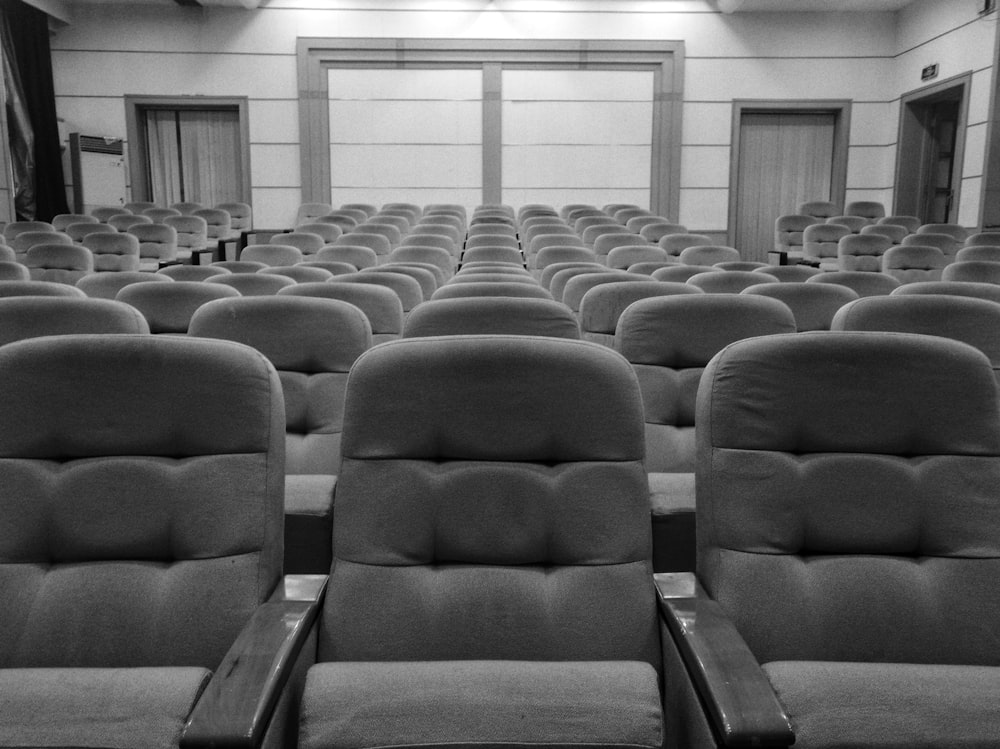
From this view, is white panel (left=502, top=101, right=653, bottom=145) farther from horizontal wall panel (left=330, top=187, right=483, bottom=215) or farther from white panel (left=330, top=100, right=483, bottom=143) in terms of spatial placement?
horizontal wall panel (left=330, top=187, right=483, bottom=215)

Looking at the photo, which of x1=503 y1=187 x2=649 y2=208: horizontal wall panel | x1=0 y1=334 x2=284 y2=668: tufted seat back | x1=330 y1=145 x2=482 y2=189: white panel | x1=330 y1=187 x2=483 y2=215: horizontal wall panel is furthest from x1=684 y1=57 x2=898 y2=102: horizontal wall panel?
x1=0 y1=334 x2=284 y2=668: tufted seat back

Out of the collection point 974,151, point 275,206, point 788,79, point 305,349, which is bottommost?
point 305,349

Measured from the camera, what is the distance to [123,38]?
8.95 m

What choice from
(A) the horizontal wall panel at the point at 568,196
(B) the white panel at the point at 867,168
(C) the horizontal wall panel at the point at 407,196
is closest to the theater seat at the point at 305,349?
(C) the horizontal wall panel at the point at 407,196

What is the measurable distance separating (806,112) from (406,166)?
4795 millimetres

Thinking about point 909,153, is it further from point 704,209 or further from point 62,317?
point 62,317

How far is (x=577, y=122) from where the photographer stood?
30.1 feet

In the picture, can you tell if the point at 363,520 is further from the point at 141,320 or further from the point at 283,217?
the point at 283,217

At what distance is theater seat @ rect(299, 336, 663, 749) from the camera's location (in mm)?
1165

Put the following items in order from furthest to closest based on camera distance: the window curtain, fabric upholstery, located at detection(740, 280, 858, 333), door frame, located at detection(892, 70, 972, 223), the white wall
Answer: the window curtain
the white wall
door frame, located at detection(892, 70, 972, 223)
fabric upholstery, located at detection(740, 280, 858, 333)

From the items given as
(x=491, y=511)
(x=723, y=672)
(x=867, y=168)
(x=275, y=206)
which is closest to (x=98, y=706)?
(x=491, y=511)

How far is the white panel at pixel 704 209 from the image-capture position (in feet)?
30.5

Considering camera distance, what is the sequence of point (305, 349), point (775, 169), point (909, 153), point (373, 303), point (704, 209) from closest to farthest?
1. point (305, 349)
2. point (373, 303)
3. point (909, 153)
4. point (704, 209)
5. point (775, 169)

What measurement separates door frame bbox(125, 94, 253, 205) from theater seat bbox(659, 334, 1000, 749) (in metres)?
8.89
